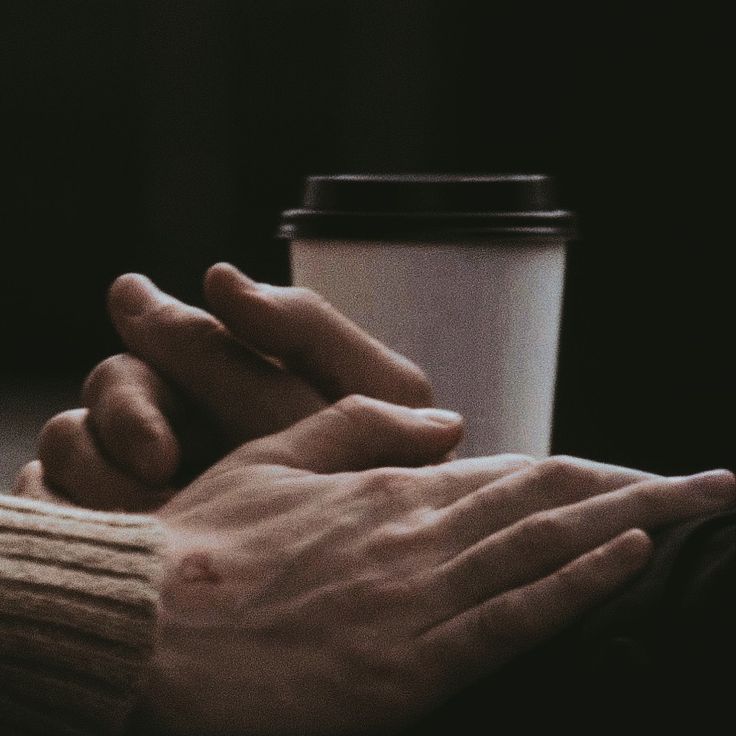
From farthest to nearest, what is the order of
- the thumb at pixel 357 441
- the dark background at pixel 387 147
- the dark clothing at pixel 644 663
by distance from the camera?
the dark background at pixel 387 147, the thumb at pixel 357 441, the dark clothing at pixel 644 663

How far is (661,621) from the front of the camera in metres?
0.58

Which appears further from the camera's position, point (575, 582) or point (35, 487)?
point (35, 487)

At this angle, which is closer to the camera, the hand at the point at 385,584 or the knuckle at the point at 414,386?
the hand at the point at 385,584

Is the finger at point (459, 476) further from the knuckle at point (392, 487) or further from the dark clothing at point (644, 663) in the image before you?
the dark clothing at point (644, 663)

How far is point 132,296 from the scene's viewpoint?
98cm

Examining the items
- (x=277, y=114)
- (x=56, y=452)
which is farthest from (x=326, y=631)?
(x=277, y=114)

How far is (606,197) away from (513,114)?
0.77ft

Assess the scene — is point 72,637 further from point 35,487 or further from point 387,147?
point 387,147

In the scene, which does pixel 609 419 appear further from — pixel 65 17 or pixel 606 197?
pixel 65 17

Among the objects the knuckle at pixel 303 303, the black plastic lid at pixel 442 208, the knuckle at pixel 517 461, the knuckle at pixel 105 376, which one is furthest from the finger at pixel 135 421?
the black plastic lid at pixel 442 208

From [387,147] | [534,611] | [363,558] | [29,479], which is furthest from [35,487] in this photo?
[387,147]

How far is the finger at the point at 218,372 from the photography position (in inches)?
35.5

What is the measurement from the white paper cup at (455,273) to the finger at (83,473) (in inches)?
13.9

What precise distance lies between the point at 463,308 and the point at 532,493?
530 mm
